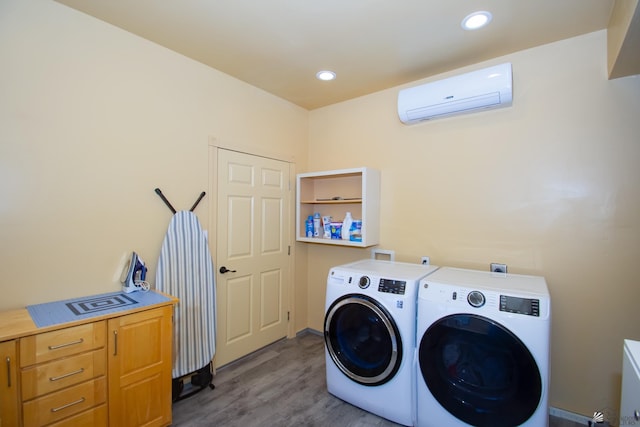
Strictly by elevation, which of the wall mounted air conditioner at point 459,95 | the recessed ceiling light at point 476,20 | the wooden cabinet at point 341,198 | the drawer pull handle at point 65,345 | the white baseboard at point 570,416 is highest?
the recessed ceiling light at point 476,20

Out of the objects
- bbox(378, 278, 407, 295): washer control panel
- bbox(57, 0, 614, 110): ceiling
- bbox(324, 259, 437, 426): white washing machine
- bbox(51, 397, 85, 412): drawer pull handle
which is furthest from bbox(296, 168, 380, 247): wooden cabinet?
bbox(51, 397, 85, 412): drawer pull handle

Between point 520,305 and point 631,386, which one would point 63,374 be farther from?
point 631,386

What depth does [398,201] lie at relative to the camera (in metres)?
2.79

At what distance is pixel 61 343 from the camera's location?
1.44 meters

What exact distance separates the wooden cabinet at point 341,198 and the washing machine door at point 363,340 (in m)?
0.73

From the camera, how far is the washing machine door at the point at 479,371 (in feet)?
5.11

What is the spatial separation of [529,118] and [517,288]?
1249mm

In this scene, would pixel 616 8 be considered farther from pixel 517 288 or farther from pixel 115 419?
pixel 115 419

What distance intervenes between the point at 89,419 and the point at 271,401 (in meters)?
1.11

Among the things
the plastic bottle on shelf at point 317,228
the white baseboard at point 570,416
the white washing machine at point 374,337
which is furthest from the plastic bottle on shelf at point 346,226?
the white baseboard at point 570,416

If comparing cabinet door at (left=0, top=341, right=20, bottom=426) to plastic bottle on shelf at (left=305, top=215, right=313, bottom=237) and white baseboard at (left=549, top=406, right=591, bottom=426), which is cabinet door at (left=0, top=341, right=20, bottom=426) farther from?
white baseboard at (left=549, top=406, right=591, bottom=426)

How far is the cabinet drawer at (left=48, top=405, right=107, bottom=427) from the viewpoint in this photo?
1.47 m

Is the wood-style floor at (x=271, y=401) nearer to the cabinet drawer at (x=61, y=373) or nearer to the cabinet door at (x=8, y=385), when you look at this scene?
the cabinet drawer at (x=61, y=373)

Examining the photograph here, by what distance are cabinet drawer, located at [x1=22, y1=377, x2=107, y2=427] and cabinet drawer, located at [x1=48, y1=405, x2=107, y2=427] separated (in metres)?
0.02
